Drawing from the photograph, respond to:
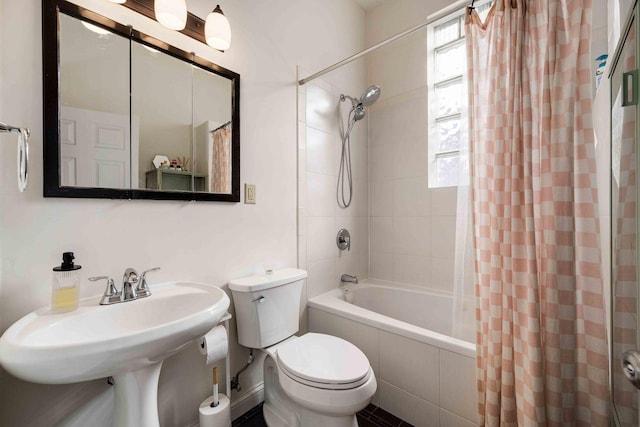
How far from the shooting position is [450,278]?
198 centimetres

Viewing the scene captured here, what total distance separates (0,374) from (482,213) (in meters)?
1.83

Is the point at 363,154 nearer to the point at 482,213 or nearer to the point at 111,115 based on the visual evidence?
the point at 482,213

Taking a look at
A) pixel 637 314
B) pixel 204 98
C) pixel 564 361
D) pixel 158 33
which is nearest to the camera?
pixel 637 314

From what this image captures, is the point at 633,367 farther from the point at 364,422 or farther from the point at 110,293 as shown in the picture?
the point at 110,293

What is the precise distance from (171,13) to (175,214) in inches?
33.6

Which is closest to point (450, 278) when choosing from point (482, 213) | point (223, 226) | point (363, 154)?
point (482, 213)

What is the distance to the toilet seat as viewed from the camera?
1052mm

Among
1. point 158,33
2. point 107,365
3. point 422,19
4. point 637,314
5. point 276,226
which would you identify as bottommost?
point 107,365

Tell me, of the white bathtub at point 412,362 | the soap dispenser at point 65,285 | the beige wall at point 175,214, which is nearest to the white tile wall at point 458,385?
the white bathtub at point 412,362

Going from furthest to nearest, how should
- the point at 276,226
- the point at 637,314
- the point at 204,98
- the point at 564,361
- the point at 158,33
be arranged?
the point at 276,226
the point at 204,98
the point at 158,33
the point at 564,361
the point at 637,314

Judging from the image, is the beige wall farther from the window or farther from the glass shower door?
the glass shower door

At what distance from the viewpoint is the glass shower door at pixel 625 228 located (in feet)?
2.12

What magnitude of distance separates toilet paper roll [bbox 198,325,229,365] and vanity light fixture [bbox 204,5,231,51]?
135cm

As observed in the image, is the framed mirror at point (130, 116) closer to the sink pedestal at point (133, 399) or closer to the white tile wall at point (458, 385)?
the sink pedestal at point (133, 399)
